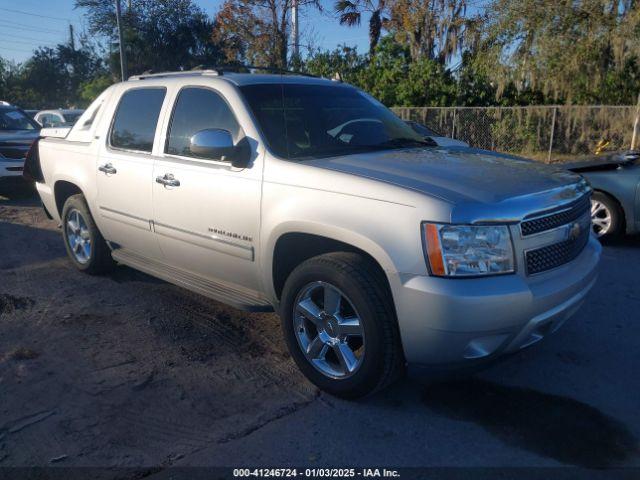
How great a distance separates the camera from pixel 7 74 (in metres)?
47.6

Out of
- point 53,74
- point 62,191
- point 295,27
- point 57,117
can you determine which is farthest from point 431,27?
point 53,74

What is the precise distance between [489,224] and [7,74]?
54212 mm

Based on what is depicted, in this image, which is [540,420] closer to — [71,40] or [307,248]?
[307,248]

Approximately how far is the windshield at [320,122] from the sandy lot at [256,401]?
1.45 meters

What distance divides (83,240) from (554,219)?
4.46m

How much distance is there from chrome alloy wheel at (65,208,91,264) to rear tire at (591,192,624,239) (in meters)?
5.59

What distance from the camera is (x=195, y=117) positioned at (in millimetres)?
4176

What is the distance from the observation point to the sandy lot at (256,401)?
281 cm

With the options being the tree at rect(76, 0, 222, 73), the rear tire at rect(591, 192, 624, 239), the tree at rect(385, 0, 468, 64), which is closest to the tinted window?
the rear tire at rect(591, 192, 624, 239)

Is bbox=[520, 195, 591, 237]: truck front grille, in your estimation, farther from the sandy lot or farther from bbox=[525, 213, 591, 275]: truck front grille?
the sandy lot

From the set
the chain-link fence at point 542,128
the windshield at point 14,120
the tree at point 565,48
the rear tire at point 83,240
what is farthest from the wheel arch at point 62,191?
the tree at point 565,48

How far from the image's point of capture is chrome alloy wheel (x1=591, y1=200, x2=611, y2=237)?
A: 21.9 ft

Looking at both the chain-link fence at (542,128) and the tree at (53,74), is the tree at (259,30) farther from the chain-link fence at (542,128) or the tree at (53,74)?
the tree at (53,74)

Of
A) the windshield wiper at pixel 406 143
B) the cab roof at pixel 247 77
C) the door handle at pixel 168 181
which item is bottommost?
the door handle at pixel 168 181
